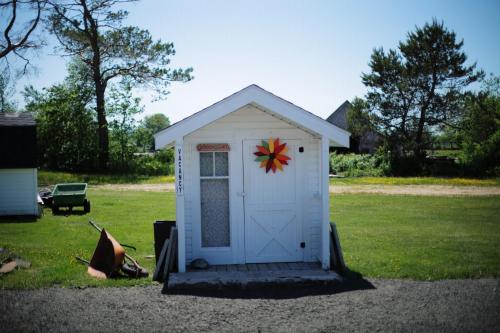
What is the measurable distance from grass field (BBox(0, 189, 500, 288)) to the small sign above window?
2.55 m

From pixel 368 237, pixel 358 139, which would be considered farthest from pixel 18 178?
pixel 358 139

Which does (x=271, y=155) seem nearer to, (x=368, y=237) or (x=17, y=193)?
(x=368, y=237)

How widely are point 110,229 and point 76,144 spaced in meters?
26.3

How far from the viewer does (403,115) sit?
40.0m

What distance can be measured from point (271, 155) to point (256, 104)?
1.06 metres

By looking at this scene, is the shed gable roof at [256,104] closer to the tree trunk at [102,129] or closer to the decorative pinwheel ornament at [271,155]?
the decorative pinwheel ornament at [271,155]

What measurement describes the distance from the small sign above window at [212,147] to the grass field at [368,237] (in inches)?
101

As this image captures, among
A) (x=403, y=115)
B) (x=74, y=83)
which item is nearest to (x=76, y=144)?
(x=74, y=83)

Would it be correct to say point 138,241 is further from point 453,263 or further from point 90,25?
point 90,25

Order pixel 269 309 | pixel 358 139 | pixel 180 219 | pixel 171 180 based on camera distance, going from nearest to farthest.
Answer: pixel 269 309 → pixel 180 219 → pixel 171 180 → pixel 358 139

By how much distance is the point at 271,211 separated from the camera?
9.62 m

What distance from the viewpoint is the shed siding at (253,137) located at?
943 centimetres

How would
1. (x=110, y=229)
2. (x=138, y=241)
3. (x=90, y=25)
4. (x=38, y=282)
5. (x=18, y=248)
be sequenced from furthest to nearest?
(x=90, y=25), (x=110, y=229), (x=138, y=241), (x=18, y=248), (x=38, y=282)

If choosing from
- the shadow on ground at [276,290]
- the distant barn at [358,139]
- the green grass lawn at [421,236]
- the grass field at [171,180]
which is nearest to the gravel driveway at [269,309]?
the shadow on ground at [276,290]
